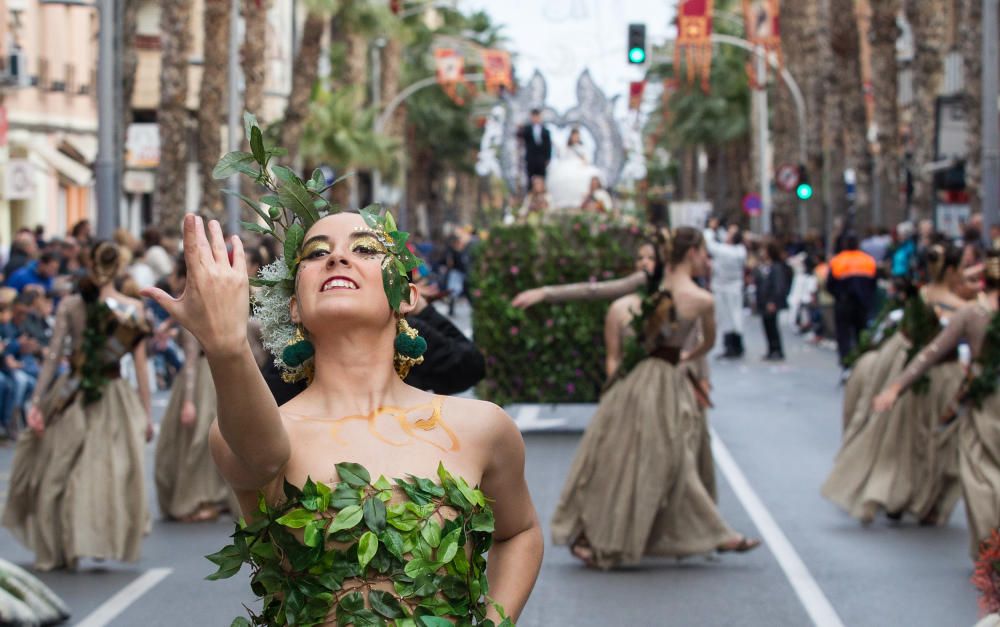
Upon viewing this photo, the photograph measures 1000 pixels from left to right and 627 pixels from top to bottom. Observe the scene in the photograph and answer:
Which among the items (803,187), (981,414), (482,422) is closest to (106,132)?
(981,414)

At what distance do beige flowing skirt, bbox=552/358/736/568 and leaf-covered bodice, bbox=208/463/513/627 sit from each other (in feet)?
22.3

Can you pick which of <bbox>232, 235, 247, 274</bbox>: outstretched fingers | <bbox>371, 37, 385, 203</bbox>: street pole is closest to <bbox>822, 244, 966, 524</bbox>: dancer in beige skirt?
<bbox>232, 235, 247, 274</bbox>: outstretched fingers

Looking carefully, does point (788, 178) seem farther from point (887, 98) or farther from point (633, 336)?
point (633, 336)

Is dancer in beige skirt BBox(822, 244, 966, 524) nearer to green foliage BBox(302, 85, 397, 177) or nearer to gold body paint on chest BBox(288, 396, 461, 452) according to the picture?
gold body paint on chest BBox(288, 396, 461, 452)

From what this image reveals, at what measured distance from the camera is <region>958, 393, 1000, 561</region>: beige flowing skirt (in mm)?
10359

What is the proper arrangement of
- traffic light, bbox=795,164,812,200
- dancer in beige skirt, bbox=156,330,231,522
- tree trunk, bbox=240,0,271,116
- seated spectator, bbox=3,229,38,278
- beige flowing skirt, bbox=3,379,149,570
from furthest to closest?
traffic light, bbox=795,164,812,200 → tree trunk, bbox=240,0,271,116 → seated spectator, bbox=3,229,38,278 → dancer in beige skirt, bbox=156,330,231,522 → beige flowing skirt, bbox=3,379,149,570

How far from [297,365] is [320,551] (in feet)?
1.65

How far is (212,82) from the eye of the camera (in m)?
34.0

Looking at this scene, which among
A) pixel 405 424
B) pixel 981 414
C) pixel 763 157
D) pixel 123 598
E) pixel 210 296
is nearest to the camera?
pixel 210 296

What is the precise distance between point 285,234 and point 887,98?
33.7 meters

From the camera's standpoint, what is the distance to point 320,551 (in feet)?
13.0

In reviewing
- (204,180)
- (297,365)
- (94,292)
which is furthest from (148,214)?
(297,365)

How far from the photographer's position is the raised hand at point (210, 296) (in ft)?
11.4

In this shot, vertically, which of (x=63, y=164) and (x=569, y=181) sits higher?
(x=63, y=164)
